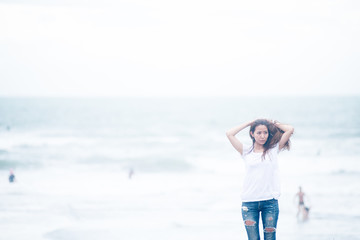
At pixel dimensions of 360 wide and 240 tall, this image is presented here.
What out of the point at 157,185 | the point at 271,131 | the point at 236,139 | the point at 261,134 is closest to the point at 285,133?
the point at 271,131

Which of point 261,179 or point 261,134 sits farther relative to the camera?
point 261,134

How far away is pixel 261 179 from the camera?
3.88 metres

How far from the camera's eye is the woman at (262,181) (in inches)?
153

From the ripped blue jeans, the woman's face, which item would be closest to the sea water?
the woman's face

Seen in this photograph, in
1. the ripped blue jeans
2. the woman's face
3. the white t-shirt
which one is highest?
the woman's face

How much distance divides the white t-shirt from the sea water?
5.64ft

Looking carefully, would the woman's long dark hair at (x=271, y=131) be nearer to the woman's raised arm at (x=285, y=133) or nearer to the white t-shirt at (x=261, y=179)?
the woman's raised arm at (x=285, y=133)

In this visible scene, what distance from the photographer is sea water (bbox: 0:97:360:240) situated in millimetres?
12227

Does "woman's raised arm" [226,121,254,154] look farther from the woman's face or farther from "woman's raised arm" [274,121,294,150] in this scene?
"woman's raised arm" [274,121,294,150]

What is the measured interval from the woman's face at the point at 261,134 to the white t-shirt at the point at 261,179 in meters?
0.13

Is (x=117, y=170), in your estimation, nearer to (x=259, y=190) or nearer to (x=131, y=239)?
(x=131, y=239)

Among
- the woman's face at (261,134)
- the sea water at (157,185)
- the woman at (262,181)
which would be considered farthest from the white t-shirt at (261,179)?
the sea water at (157,185)

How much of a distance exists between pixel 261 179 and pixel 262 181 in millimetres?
18

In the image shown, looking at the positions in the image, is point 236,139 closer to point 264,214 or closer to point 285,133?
point 285,133
